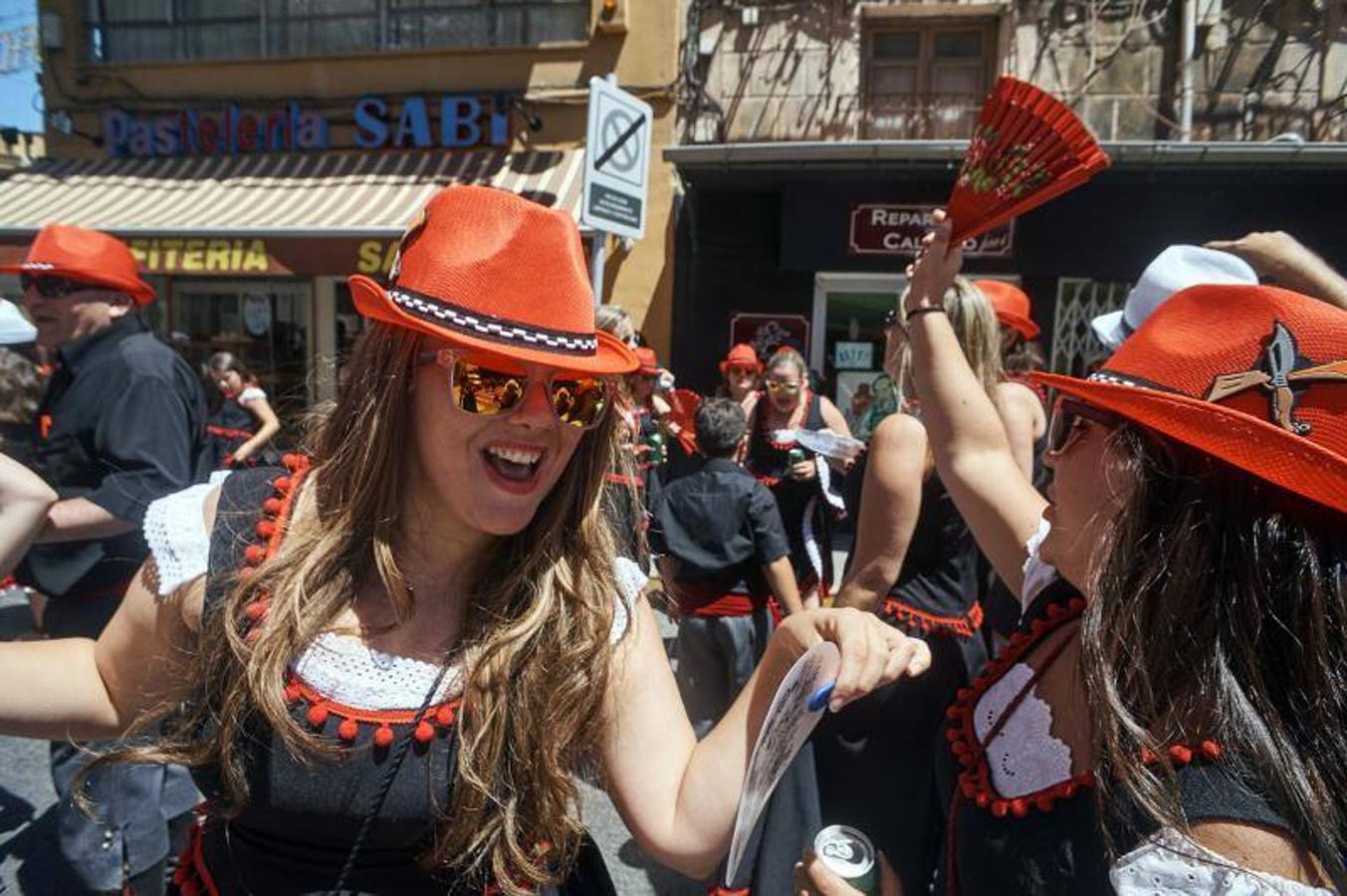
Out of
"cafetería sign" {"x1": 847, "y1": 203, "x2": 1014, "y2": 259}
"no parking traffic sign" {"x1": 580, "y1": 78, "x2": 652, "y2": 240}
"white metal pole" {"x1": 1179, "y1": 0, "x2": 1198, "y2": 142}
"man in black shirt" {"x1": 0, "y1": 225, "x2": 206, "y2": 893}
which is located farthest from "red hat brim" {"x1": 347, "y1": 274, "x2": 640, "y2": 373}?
"white metal pole" {"x1": 1179, "y1": 0, "x2": 1198, "y2": 142}

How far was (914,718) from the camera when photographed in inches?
95.4

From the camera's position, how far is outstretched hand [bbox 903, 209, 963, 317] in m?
1.89

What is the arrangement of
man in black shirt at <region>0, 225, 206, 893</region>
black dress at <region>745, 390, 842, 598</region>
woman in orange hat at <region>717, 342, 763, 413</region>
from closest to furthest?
man in black shirt at <region>0, 225, 206, 893</region>
black dress at <region>745, 390, 842, 598</region>
woman in orange hat at <region>717, 342, 763, 413</region>

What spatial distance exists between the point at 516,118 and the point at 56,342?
726cm

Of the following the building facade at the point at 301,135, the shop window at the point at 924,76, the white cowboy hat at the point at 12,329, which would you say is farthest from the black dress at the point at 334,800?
the shop window at the point at 924,76

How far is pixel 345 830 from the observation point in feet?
3.99

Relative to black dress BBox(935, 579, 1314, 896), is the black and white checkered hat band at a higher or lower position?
higher

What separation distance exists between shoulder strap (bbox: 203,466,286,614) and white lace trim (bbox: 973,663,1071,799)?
114 cm

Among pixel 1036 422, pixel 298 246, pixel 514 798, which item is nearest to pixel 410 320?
pixel 514 798

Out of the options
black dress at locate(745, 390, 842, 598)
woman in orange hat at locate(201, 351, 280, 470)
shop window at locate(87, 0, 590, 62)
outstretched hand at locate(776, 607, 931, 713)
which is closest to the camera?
outstretched hand at locate(776, 607, 931, 713)

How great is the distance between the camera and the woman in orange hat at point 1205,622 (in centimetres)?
92

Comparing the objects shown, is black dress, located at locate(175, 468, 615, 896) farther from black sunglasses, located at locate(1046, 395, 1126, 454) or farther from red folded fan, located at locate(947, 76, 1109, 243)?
red folded fan, located at locate(947, 76, 1109, 243)

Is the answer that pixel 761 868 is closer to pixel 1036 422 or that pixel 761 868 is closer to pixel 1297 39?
pixel 1036 422

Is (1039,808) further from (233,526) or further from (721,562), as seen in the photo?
(721,562)
